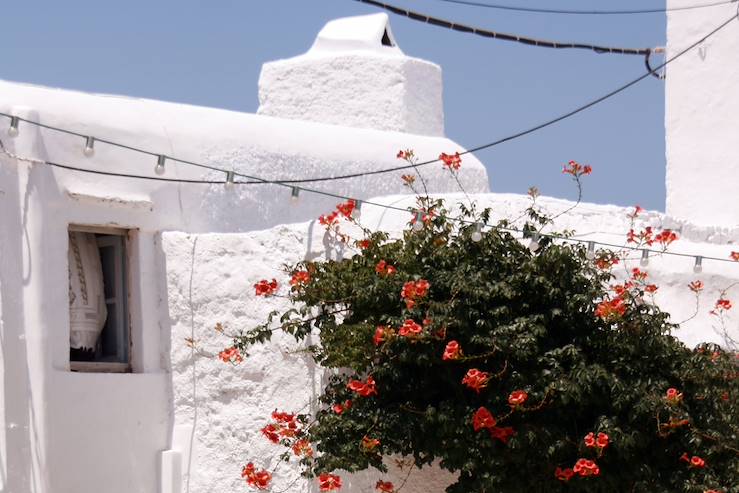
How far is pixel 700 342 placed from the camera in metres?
12.8

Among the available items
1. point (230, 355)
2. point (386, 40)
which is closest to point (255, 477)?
point (230, 355)

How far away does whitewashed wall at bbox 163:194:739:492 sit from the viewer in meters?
12.3

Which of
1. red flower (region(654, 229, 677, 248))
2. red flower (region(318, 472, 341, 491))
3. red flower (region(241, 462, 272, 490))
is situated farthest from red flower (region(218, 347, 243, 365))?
red flower (region(654, 229, 677, 248))

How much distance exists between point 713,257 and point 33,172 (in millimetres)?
5506

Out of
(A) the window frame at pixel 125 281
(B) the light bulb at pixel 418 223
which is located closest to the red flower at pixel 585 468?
(B) the light bulb at pixel 418 223

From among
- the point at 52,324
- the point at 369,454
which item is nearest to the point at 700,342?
the point at 369,454

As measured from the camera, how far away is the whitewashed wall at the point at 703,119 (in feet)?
52.1

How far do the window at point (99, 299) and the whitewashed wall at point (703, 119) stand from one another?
5.96 meters

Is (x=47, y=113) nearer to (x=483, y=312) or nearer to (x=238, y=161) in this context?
(x=238, y=161)

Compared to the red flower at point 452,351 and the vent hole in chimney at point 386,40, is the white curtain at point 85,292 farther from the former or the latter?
the vent hole in chimney at point 386,40

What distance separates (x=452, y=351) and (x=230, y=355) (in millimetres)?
1891

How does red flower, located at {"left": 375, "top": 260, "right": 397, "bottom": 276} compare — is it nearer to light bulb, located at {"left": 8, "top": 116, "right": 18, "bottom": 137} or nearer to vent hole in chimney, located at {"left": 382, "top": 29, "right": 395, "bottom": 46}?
light bulb, located at {"left": 8, "top": 116, "right": 18, "bottom": 137}

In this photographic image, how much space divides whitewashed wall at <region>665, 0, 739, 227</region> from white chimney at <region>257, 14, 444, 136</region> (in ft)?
7.75

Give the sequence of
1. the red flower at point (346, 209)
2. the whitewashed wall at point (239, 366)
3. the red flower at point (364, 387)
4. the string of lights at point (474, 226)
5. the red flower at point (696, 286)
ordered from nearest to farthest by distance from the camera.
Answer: the red flower at point (364, 387)
the string of lights at point (474, 226)
the red flower at point (346, 209)
the whitewashed wall at point (239, 366)
the red flower at point (696, 286)
